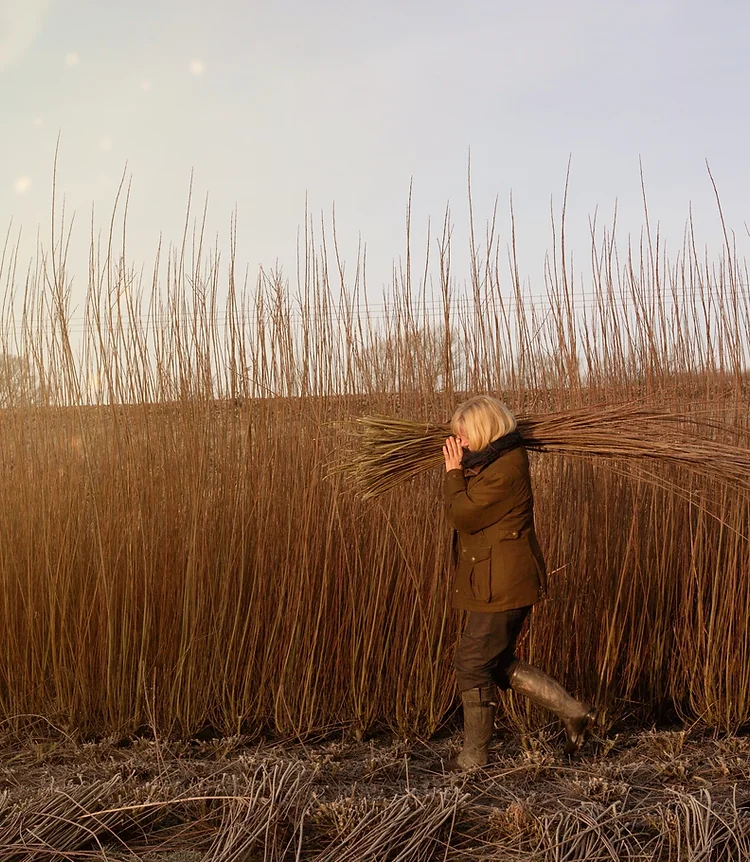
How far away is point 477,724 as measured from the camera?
257cm

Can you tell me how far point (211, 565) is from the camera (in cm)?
306

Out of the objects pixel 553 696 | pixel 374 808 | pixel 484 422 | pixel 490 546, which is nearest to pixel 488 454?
pixel 484 422

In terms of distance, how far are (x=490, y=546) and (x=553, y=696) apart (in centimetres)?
51

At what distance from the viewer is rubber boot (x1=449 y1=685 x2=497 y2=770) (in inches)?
101

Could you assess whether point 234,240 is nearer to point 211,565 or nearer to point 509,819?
point 211,565

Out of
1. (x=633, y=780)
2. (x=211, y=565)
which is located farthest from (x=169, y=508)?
(x=633, y=780)

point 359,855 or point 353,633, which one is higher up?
point 353,633

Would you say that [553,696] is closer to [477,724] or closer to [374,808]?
[477,724]

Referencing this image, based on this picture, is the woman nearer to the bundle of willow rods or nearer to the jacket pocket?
the jacket pocket

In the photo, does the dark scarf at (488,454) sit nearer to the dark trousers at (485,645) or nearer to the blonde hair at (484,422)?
the blonde hair at (484,422)

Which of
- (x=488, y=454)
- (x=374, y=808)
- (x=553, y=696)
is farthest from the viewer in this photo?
(x=553, y=696)

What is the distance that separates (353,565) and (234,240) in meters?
1.30

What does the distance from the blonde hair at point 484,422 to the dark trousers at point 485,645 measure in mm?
507

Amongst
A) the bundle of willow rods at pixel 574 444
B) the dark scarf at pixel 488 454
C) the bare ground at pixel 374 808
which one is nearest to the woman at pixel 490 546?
the dark scarf at pixel 488 454
